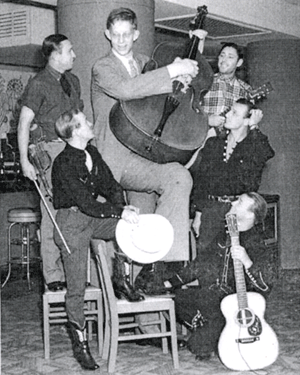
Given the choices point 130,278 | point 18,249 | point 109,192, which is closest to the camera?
point 109,192

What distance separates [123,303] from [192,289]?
59cm

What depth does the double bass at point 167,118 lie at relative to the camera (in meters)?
4.38

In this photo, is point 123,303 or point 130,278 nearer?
point 123,303

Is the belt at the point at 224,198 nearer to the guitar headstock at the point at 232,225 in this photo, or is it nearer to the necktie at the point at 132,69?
the guitar headstock at the point at 232,225

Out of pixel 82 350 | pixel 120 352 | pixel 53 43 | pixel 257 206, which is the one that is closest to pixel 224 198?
pixel 257 206

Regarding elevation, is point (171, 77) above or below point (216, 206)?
above

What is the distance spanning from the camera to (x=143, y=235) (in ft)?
14.7

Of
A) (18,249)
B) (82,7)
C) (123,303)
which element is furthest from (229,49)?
(18,249)

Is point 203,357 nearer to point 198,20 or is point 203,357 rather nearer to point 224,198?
point 224,198

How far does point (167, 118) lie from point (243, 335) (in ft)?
4.46

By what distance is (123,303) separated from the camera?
177 inches

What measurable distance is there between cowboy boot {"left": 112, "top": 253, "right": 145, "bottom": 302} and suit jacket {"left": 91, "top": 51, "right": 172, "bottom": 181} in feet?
1.70

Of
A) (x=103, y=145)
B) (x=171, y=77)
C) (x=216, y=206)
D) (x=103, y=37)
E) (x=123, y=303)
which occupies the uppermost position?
(x=103, y=37)

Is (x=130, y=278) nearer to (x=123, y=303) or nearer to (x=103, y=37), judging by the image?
(x=123, y=303)
